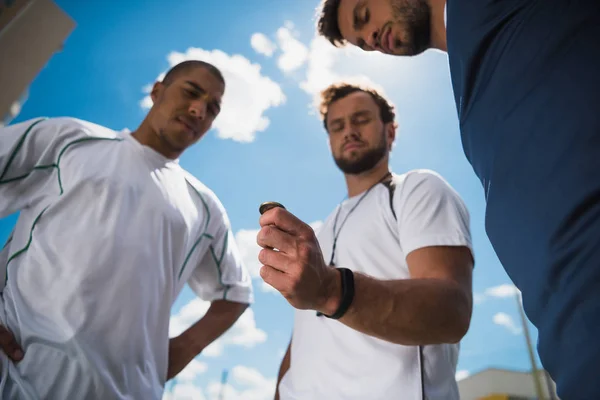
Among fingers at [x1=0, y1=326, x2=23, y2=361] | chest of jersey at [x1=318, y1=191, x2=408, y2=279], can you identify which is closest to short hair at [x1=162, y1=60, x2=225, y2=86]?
chest of jersey at [x1=318, y1=191, x2=408, y2=279]

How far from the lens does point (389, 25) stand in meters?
1.50

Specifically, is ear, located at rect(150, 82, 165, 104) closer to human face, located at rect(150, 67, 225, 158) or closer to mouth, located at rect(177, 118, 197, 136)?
human face, located at rect(150, 67, 225, 158)

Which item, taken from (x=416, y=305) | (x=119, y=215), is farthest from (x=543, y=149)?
(x=119, y=215)

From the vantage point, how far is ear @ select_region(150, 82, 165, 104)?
2206mm

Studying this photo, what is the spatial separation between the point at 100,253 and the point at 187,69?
49.4 inches

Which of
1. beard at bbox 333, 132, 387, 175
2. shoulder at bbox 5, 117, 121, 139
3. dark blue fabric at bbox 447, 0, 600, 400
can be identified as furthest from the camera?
beard at bbox 333, 132, 387, 175

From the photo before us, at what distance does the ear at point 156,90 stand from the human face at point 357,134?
3.27ft

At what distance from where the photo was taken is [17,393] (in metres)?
1.20

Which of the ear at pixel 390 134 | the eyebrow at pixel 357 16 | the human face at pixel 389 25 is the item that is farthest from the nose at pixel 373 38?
the ear at pixel 390 134

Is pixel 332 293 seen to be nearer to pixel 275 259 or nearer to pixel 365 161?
pixel 275 259

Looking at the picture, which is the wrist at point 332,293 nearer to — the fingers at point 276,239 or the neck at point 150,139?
Answer: the fingers at point 276,239

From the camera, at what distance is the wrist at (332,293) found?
76 cm

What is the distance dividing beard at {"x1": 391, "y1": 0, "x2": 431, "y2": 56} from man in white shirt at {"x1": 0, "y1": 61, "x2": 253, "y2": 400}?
1.15 metres

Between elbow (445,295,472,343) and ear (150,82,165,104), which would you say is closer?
elbow (445,295,472,343)
